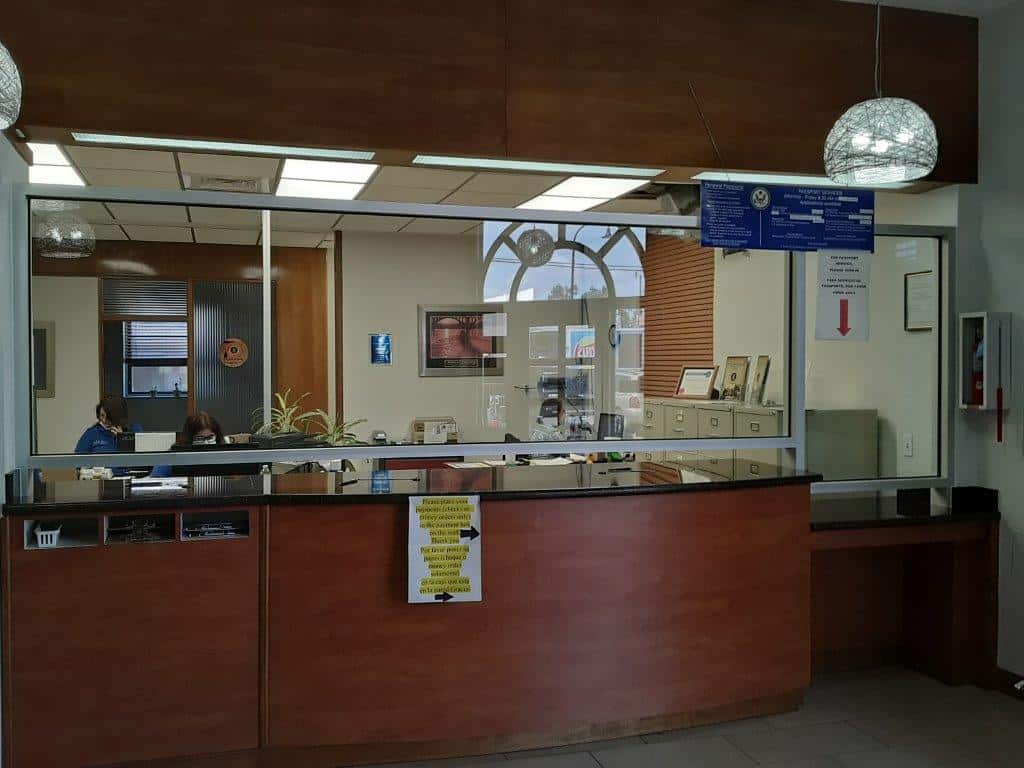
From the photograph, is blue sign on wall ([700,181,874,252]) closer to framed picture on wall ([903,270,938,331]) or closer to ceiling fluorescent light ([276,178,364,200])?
framed picture on wall ([903,270,938,331])

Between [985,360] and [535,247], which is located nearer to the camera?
[535,247]

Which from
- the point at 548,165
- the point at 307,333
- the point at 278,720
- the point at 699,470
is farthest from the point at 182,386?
the point at 699,470

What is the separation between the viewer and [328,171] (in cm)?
550

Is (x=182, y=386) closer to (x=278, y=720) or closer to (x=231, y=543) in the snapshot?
(x=231, y=543)

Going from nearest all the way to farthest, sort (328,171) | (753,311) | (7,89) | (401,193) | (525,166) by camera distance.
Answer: (7,89) < (525,166) < (753,311) < (328,171) < (401,193)

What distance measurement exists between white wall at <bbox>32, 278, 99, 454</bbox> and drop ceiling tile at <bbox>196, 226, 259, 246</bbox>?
18.4 inches

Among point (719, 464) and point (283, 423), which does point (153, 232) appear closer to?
point (283, 423)

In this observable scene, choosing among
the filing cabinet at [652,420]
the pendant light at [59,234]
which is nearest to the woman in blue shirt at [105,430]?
the pendant light at [59,234]

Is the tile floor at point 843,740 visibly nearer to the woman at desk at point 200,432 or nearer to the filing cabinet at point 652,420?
the filing cabinet at point 652,420

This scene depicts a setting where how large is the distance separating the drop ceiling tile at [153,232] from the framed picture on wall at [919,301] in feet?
11.5

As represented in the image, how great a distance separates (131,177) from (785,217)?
4258mm

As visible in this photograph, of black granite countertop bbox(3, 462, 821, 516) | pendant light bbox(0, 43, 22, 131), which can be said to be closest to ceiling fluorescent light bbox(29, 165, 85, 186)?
black granite countertop bbox(3, 462, 821, 516)

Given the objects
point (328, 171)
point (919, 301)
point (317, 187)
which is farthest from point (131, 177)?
point (919, 301)

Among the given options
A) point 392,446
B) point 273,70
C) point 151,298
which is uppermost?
point 273,70
